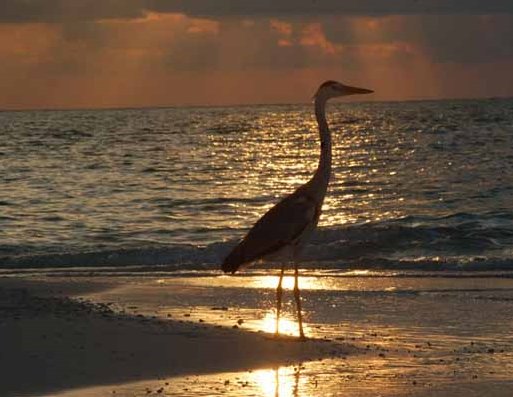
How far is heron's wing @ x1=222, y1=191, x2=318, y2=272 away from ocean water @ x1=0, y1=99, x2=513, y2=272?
23.7 ft

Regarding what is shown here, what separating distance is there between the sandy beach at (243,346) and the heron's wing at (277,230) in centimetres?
68

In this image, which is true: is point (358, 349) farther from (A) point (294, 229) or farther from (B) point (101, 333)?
(B) point (101, 333)

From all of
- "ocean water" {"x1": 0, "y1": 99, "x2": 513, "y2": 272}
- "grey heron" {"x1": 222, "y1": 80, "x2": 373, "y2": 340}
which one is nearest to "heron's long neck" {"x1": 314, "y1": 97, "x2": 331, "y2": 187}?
"grey heron" {"x1": 222, "y1": 80, "x2": 373, "y2": 340}

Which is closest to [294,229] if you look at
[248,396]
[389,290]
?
[248,396]

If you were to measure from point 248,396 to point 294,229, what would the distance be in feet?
9.51

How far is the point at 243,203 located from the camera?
1166 inches

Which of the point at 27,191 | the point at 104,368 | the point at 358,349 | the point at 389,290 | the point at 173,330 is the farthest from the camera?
the point at 27,191

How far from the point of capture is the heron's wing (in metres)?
11.0

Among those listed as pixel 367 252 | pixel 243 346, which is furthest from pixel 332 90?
pixel 367 252

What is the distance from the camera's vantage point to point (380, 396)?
8.37m

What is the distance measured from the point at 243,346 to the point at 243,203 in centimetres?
1951

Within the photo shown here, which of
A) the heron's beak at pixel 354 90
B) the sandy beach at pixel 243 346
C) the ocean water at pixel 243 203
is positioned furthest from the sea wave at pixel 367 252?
the heron's beak at pixel 354 90

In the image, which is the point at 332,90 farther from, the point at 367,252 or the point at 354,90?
the point at 367,252

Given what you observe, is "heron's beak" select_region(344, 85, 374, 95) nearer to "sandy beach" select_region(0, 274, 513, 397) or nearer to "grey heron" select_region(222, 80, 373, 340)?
"grey heron" select_region(222, 80, 373, 340)
